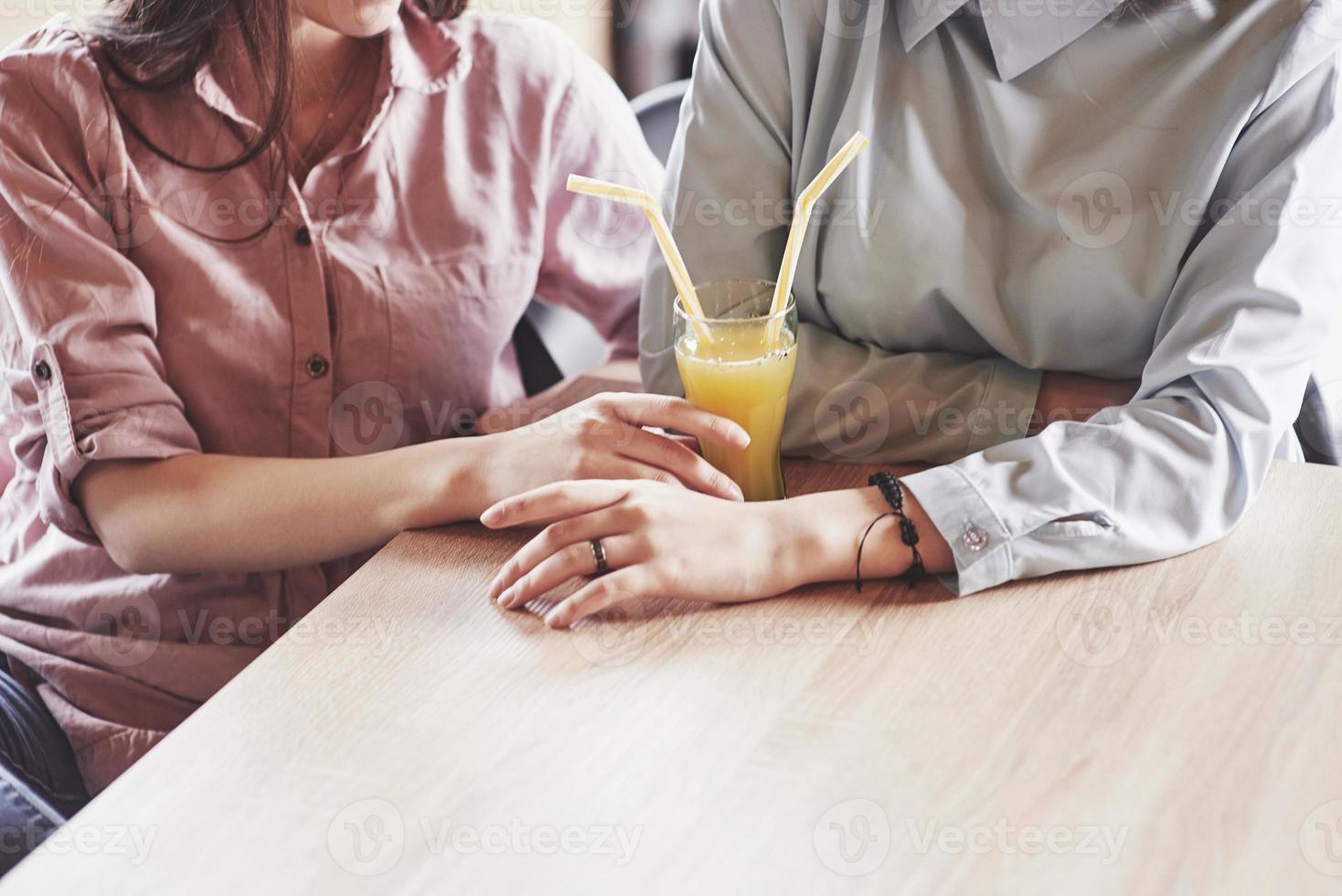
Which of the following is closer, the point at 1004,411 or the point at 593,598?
the point at 593,598

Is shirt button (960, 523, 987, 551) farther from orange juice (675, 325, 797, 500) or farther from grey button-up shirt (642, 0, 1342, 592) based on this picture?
orange juice (675, 325, 797, 500)

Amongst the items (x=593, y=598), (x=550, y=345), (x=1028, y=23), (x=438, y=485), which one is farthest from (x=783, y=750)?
(x=550, y=345)

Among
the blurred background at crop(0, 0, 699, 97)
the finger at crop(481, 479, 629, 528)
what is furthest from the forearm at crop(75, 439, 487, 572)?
the blurred background at crop(0, 0, 699, 97)

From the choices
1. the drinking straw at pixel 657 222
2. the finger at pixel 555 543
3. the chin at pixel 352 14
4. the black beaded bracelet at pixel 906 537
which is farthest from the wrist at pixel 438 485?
the chin at pixel 352 14

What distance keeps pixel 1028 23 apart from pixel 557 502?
636 millimetres

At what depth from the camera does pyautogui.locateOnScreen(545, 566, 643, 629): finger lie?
37.5 inches

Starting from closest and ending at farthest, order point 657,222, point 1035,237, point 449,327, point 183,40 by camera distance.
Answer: point 657,222 < point 1035,237 < point 183,40 < point 449,327

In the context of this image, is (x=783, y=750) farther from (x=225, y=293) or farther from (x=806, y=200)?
(x=225, y=293)

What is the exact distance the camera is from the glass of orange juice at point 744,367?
1.09m

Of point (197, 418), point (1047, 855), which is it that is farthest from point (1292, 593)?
point (197, 418)

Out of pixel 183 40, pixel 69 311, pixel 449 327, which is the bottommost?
pixel 449 327

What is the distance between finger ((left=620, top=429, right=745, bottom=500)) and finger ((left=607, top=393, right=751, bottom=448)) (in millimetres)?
18

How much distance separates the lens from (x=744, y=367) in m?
1.09

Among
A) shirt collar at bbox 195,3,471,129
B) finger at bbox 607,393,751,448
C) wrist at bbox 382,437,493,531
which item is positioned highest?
shirt collar at bbox 195,3,471,129
